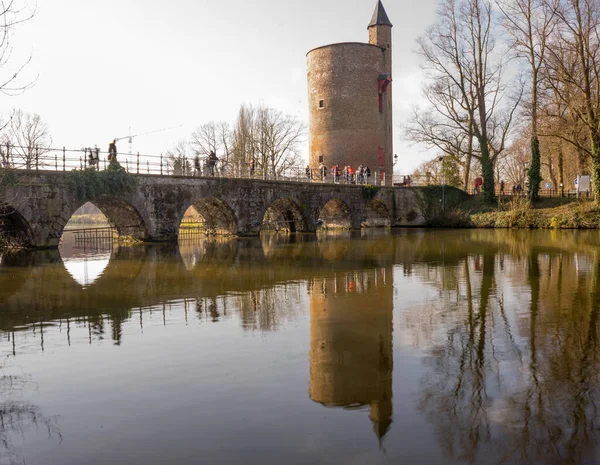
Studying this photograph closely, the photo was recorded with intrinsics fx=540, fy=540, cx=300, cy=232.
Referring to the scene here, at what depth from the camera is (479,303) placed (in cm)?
834

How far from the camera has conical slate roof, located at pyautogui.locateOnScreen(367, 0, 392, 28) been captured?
3625 centimetres

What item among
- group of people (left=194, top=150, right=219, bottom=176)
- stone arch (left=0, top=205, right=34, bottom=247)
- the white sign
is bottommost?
stone arch (left=0, top=205, right=34, bottom=247)

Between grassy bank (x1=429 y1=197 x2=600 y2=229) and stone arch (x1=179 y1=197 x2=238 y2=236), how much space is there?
46.6 ft

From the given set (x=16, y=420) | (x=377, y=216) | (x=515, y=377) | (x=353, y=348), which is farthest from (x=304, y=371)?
(x=377, y=216)

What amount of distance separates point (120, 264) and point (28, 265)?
2.33m

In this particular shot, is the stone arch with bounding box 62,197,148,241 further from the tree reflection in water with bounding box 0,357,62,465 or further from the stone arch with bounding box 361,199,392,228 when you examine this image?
the tree reflection in water with bounding box 0,357,62,465

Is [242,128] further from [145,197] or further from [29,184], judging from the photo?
[29,184]

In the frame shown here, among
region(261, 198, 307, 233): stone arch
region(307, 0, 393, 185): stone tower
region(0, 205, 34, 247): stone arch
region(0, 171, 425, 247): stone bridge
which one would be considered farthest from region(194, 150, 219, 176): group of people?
region(307, 0, 393, 185): stone tower

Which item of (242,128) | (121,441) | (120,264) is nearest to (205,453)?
(121,441)

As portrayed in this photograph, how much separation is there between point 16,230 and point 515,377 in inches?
718

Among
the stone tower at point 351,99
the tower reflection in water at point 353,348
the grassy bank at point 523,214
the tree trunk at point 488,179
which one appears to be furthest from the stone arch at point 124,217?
the tree trunk at point 488,179

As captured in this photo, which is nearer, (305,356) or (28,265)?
(305,356)

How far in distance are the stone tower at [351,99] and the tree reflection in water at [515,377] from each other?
26503 mm

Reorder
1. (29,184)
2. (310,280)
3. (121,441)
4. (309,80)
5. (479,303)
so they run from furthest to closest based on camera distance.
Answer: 1. (309,80)
2. (29,184)
3. (310,280)
4. (479,303)
5. (121,441)
